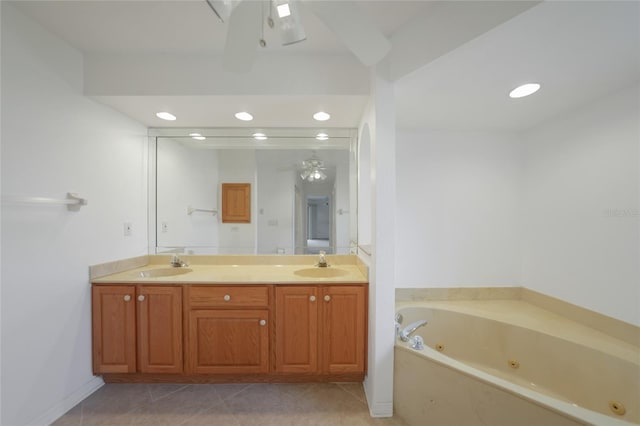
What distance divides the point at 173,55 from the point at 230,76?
438mm

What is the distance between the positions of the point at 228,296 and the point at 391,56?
1.94 metres

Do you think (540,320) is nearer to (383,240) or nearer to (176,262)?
(383,240)

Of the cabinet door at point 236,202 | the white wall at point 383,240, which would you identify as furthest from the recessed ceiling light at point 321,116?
the cabinet door at point 236,202

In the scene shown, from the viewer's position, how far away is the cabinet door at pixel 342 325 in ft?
5.59

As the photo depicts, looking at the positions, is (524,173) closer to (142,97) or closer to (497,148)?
(497,148)

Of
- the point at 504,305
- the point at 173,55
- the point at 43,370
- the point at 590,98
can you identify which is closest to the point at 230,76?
the point at 173,55

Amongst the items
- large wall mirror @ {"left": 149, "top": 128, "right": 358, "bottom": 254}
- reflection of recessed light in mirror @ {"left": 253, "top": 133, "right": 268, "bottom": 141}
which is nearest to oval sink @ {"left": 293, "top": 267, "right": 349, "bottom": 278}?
large wall mirror @ {"left": 149, "top": 128, "right": 358, "bottom": 254}

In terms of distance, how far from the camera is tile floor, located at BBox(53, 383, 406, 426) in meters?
1.46

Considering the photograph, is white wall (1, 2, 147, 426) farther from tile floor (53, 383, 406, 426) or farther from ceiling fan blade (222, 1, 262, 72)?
ceiling fan blade (222, 1, 262, 72)

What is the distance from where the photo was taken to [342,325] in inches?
67.2

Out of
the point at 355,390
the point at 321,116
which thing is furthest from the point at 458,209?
the point at 355,390

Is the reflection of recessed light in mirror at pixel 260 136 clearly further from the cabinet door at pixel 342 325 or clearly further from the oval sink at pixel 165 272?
the cabinet door at pixel 342 325

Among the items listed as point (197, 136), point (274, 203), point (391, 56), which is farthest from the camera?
point (274, 203)

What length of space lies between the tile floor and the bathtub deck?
0.87 metres
